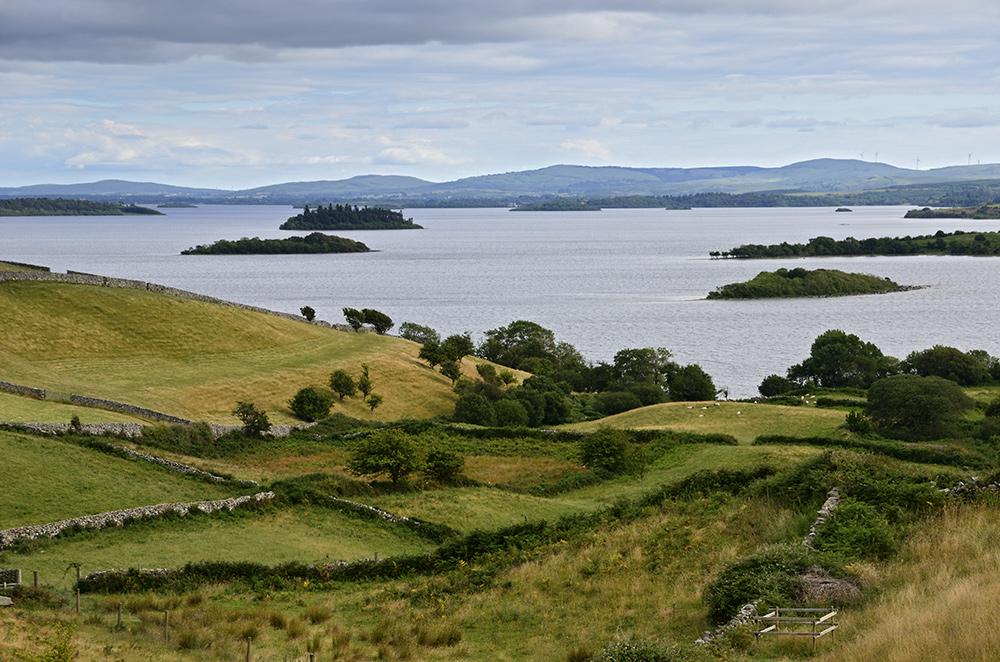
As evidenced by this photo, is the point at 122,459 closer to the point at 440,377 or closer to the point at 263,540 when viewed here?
the point at 263,540

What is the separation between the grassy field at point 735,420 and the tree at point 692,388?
14963 mm

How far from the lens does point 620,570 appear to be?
1848cm

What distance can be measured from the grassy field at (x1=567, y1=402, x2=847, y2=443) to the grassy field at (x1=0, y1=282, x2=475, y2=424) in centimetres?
1556

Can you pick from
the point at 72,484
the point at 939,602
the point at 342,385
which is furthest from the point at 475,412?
the point at 939,602

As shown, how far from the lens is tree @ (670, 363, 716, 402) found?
68.9 m

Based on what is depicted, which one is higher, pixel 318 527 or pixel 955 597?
pixel 955 597

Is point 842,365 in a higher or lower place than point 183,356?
lower

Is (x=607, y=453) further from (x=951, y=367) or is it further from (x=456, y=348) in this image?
(x=951, y=367)

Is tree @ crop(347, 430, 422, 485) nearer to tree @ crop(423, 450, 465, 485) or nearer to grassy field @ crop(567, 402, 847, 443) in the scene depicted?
tree @ crop(423, 450, 465, 485)

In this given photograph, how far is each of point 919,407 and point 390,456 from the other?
29.1m

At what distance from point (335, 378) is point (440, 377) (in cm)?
1321

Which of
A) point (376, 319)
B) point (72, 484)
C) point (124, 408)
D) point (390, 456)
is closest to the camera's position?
point (72, 484)

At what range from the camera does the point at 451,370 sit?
223ft

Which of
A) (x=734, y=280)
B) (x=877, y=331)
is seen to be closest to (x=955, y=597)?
(x=877, y=331)
